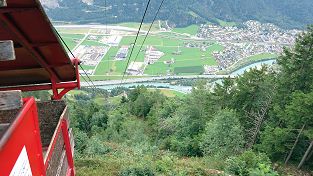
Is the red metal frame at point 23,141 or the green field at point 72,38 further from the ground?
the red metal frame at point 23,141

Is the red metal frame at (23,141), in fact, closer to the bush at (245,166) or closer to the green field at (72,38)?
the bush at (245,166)

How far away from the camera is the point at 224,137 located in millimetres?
20156

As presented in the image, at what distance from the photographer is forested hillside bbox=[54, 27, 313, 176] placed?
13.0m

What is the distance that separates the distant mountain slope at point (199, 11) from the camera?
126 metres

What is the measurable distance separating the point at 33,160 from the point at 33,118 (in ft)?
0.72

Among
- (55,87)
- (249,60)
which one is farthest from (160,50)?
(55,87)

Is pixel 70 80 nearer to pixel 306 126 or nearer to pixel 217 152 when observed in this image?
pixel 217 152

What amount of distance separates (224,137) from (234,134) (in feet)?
1.86

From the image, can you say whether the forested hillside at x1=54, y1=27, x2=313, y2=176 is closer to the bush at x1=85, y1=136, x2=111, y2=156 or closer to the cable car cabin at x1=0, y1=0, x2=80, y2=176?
the bush at x1=85, y1=136, x2=111, y2=156

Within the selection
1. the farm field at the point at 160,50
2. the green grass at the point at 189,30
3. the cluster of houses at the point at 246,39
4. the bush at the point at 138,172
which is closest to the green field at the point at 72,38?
the farm field at the point at 160,50

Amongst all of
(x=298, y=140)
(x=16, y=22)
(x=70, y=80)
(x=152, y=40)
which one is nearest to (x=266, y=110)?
(x=298, y=140)

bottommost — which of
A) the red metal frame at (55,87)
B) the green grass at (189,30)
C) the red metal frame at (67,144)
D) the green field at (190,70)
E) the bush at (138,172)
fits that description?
the green field at (190,70)

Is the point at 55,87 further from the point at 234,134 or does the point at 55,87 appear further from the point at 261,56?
the point at 261,56

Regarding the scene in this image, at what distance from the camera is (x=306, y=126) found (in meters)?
20.8
